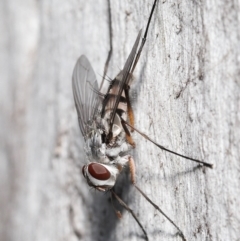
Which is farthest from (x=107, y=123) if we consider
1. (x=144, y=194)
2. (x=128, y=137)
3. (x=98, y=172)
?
(x=144, y=194)

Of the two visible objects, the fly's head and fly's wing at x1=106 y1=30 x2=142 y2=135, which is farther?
the fly's head

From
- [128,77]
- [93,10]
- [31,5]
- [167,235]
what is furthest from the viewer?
[31,5]

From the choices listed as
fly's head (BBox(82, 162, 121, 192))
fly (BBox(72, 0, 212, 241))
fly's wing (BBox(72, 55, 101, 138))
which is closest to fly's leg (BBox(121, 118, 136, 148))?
fly (BBox(72, 0, 212, 241))

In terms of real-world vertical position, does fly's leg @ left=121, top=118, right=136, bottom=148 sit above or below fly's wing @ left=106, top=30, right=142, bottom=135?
below

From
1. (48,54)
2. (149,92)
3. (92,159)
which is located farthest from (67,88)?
(149,92)

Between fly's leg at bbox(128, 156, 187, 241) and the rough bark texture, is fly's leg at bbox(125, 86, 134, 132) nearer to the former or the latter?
the rough bark texture

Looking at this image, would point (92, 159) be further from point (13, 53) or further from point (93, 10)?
point (13, 53)

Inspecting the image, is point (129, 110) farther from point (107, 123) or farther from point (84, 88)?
point (84, 88)

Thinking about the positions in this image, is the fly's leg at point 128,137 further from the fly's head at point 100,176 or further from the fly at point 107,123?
the fly's head at point 100,176

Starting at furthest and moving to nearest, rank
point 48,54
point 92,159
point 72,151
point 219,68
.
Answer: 1. point 48,54
2. point 72,151
3. point 92,159
4. point 219,68

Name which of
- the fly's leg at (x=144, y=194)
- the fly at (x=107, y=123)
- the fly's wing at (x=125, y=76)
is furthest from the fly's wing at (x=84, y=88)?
the fly's leg at (x=144, y=194)
